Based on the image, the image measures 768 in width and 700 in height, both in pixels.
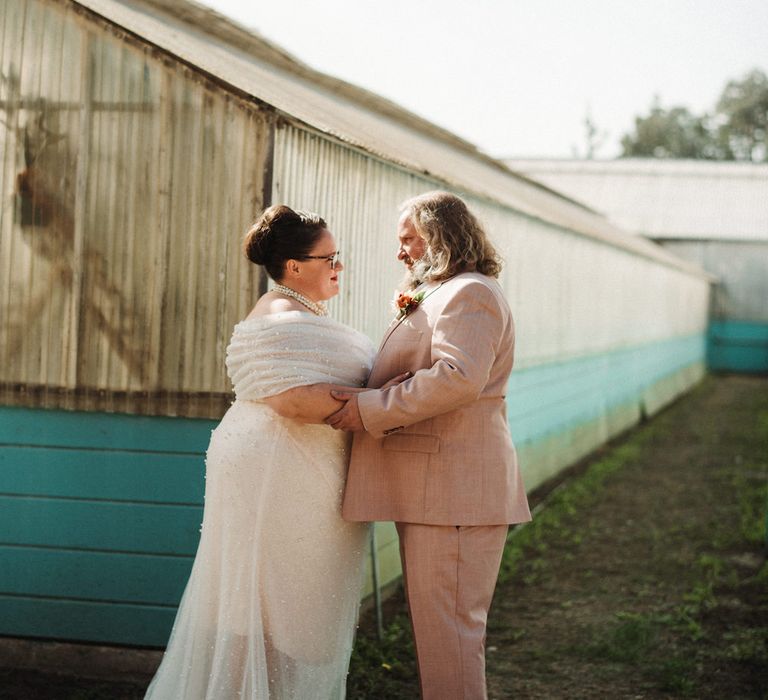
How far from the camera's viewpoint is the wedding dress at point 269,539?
13.0 ft

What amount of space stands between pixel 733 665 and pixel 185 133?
Result: 148 inches

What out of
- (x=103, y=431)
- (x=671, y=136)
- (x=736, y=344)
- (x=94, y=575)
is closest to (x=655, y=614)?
(x=94, y=575)

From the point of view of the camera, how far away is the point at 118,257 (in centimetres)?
528

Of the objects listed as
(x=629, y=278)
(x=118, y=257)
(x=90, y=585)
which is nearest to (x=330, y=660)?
(x=90, y=585)

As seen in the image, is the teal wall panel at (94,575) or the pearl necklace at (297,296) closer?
the pearl necklace at (297,296)

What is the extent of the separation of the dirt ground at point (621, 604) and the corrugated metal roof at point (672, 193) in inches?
841

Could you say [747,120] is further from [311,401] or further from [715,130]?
[311,401]

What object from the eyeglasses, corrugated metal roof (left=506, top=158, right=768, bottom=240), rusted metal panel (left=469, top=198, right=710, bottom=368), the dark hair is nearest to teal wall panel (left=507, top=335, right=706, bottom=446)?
rusted metal panel (left=469, top=198, right=710, bottom=368)

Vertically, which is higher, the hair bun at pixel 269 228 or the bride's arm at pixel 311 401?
the hair bun at pixel 269 228

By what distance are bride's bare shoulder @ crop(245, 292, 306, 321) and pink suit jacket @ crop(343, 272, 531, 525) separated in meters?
0.36

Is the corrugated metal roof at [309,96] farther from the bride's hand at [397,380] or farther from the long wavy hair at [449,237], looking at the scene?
the bride's hand at [397,380]

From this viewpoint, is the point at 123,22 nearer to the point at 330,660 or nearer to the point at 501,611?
the point at 330,660

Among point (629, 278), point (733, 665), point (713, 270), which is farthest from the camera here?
point (713, 270)

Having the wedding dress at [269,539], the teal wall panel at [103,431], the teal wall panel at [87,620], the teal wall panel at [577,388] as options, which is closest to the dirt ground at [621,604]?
the teal wall panel at [87,620]
